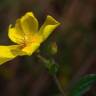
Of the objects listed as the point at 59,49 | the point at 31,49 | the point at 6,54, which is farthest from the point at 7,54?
the point at 59,49

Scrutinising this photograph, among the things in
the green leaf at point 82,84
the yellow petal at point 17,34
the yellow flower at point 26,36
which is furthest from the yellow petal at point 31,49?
the green leaf at point 82,84

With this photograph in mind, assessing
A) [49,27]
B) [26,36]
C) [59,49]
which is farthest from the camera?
[59,49]

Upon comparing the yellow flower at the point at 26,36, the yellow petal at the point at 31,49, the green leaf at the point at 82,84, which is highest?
the yellow flower at the point at 26,36

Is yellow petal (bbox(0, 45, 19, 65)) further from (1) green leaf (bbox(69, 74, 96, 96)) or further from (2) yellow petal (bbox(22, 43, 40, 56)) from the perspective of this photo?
(1) green leaf (bbox(69, 74, 96, 96))

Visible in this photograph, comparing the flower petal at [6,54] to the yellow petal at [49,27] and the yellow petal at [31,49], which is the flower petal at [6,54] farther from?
the yellow petal at [49,27]

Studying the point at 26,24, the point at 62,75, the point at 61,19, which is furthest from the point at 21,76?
the point at 26,24

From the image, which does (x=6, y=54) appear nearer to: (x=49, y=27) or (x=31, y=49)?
(x=31, y=49)

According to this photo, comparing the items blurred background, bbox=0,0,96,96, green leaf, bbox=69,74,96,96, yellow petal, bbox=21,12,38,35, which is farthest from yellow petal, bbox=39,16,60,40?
blurred background, bbox=0,0,96,96
